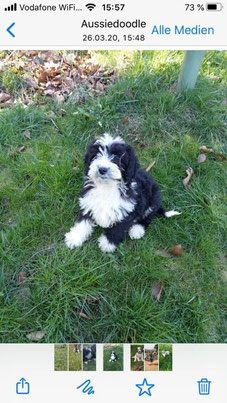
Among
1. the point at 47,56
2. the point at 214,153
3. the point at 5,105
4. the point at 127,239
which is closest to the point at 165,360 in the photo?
the point at 127,239

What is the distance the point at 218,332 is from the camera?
2322 millimetres

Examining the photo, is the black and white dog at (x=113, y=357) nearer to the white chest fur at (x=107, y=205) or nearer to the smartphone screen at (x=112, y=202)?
the smartphone screen at (x=112, y=202)

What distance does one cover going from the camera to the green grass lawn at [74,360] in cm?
186

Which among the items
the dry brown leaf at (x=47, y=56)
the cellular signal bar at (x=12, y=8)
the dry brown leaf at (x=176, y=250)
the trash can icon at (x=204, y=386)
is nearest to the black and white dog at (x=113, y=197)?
the dry brown leaf at (x=176, y=250)

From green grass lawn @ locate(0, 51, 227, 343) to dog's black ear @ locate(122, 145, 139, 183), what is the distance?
0.64 metres

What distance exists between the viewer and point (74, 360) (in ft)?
6.24

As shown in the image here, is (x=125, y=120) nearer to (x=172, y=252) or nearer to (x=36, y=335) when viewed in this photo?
(x=172, y=252)

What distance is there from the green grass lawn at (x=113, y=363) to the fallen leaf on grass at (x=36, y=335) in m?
0.46

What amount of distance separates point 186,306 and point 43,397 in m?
1.10

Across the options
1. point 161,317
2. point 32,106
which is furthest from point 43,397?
point 32,106

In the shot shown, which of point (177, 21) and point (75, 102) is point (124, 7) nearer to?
point (177, 21)

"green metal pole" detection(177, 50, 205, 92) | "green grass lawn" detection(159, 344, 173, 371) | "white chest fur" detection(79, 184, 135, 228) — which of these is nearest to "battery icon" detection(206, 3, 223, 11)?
"green metal pole" detection(177, 50, 205, 92)

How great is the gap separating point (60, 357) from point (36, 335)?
1.16 ft

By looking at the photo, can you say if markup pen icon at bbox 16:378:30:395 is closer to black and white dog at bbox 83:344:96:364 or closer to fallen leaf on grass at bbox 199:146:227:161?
black and white dog at bbox 83:344:96:364
